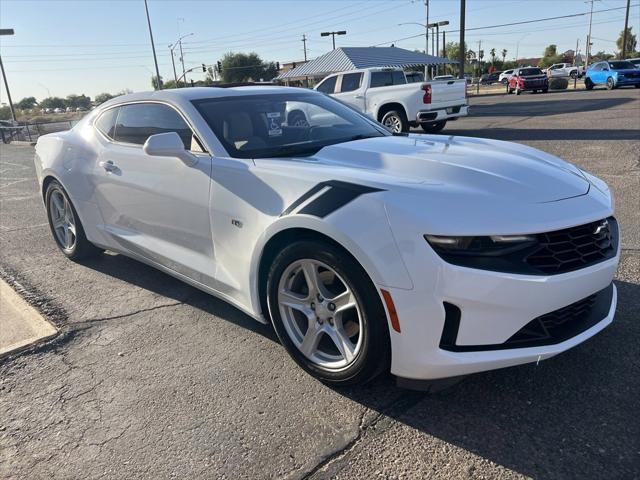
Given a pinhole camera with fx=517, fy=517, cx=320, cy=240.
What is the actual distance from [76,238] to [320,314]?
10.3 feet

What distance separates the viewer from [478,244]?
86.7 inches

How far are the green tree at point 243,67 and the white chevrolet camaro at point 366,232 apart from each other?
285 feet

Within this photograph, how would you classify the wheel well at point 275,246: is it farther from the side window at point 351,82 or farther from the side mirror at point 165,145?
the side window at point 351,82

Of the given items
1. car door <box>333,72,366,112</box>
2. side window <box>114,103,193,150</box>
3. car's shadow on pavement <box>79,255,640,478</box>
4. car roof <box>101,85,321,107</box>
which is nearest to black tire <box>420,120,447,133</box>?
car door <box>333,72,366,112</box>

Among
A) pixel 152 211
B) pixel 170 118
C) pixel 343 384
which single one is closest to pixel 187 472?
pixel 343 384

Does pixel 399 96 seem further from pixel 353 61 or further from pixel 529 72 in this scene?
pixel 529 72

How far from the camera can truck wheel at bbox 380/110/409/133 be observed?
1289 cm

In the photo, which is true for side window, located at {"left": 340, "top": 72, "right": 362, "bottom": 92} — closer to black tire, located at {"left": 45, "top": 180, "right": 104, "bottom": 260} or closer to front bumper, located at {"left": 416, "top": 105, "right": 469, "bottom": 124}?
front bumper, located at {"left": 416, "top": 105, "right": 469, "bottom": 124}

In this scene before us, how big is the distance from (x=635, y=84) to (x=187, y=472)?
3173cm

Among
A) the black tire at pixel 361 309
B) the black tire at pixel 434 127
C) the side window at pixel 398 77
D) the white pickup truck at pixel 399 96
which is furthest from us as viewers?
the black tire at pixel 434 127

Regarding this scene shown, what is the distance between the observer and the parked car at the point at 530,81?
32.0m

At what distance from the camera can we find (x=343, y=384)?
2633 mm

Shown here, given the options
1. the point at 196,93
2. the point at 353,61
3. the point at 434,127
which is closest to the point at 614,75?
the point at 353,61

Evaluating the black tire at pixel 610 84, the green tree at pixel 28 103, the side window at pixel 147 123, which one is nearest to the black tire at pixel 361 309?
the side window at pixel 147 123
